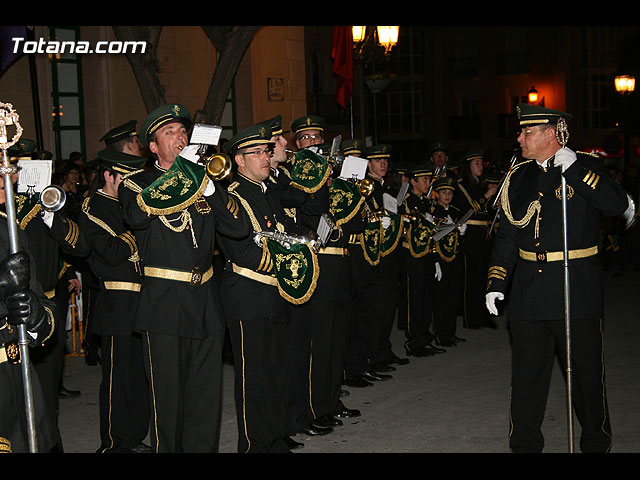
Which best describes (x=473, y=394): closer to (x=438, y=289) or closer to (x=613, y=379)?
(x=613, y=379)

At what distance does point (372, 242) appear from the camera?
8688mm

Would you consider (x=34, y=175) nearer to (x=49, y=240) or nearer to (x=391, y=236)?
(x=49, y=240)

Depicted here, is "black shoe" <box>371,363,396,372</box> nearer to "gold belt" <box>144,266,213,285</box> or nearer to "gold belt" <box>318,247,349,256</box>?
"gold belt" <box>318,247,349,256</box>

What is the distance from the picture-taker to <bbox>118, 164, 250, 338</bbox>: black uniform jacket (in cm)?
505

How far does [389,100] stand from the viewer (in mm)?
54219

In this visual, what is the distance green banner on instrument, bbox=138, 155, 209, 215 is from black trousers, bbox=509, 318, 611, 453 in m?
2.44

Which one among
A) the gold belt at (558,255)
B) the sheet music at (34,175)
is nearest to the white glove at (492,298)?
the gold belt at (558,255)

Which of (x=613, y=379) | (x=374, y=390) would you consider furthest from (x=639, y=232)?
(x=374, y=390)

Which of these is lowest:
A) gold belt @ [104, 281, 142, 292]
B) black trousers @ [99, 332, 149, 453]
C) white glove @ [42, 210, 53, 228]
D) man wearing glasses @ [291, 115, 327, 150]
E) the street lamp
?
black trousers @ [99, 332, 149, 453]

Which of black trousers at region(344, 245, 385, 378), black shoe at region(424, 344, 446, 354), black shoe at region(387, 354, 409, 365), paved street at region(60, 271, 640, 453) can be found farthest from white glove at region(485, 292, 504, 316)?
black shoe at region(424, 344, 446, 354)

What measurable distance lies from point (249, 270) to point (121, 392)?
1401 mm

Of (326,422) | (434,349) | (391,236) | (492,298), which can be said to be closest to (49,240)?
(326,422)
